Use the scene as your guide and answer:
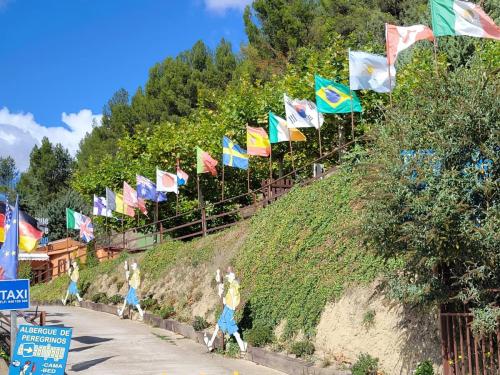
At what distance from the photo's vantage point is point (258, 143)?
76.3 feet

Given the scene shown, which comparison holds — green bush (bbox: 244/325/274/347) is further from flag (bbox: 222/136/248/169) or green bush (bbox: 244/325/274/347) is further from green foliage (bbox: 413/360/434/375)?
flag (bbox: 222/136/248/169)

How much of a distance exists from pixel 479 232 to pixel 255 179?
2511 centimetres

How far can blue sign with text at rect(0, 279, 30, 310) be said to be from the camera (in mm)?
11289

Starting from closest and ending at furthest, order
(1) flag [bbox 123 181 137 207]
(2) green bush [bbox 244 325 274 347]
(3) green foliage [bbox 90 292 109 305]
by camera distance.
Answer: (2) green bush [bbox 244 325 274 347], (3) green foliage [bbox 90 292 109 305], (1) flag [bbox 123 181 137 207]

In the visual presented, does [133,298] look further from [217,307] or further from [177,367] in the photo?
[177,367]

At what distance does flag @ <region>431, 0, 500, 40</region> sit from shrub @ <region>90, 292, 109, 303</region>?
16932 millimetres

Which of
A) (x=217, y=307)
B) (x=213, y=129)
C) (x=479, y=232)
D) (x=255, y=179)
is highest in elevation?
(x=213, y=129)

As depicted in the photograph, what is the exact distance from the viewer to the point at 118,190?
3828 centimetres

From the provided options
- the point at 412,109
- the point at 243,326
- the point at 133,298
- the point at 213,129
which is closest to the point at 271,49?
the point at 213,129

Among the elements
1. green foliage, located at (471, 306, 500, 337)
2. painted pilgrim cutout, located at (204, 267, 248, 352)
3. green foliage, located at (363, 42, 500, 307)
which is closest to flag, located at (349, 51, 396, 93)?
painted pilgrim cutout, located at (204, 267, 248, 352)

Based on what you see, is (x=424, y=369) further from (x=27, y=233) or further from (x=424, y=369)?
(x=27, y=233)

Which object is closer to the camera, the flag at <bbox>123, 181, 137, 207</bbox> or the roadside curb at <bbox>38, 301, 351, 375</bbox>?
the roadside curb at <bbox>38, 301, 351, 375</bbox>

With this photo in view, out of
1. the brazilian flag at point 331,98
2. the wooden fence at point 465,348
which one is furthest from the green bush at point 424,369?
the brazilian flag at point 331,98

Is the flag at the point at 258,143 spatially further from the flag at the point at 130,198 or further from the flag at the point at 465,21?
the flag at the point at 465,21
